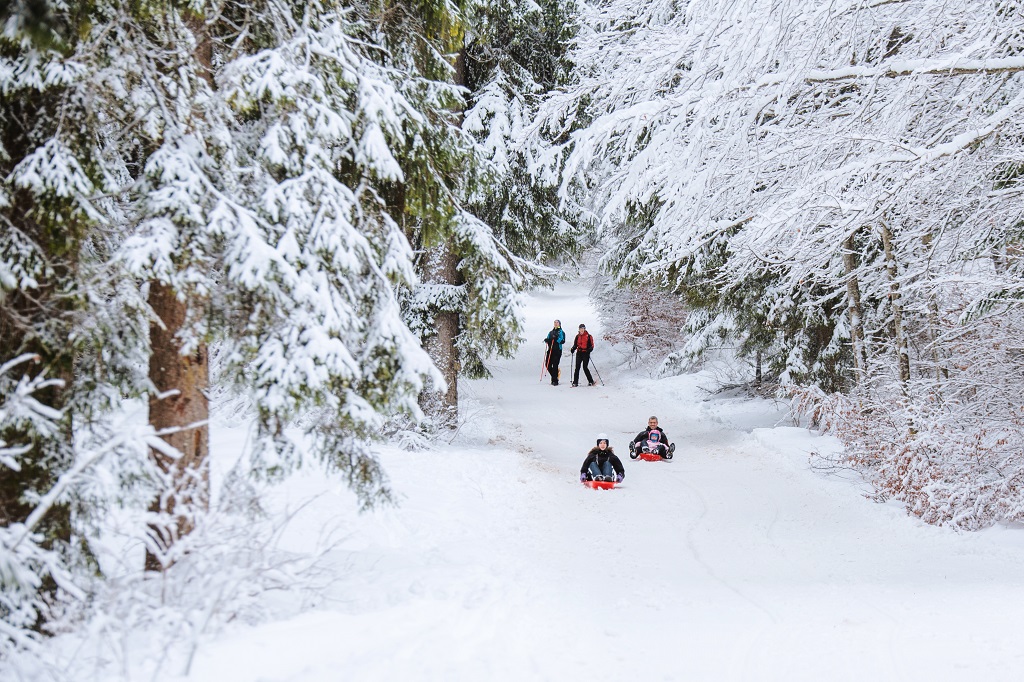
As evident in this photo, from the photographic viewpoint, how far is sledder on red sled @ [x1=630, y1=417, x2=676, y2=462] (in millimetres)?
13008

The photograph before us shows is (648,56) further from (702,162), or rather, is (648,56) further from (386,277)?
(386,277)

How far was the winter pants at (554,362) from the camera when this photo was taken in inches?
897

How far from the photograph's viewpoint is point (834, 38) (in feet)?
21.7

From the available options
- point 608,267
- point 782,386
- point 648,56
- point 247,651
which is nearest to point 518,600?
point 247,651

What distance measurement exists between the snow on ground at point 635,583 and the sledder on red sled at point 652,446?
57 cm

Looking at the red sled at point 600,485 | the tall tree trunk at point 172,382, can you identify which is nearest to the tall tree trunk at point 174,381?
the tall tree trunk at point 172,382

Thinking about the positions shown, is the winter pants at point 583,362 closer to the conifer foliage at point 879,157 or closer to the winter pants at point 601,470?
the winter pants at point 601,470

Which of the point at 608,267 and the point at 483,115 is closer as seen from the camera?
the point at 483,115

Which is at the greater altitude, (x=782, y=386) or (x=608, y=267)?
(x=608, y=267)

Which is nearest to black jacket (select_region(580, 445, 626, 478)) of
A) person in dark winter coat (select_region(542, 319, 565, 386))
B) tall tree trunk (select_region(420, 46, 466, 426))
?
tall tree trunk (select_region(420, 46, 466, 426))

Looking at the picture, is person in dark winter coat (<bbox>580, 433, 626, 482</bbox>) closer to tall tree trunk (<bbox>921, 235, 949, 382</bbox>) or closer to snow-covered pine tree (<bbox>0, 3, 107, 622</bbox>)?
tall tree trunk (<bbox>921, 235, 949, 382</bbox>)

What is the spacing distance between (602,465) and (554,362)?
1195cm

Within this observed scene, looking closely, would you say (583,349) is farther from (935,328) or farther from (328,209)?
(328,209)

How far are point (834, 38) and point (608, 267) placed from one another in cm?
1241
